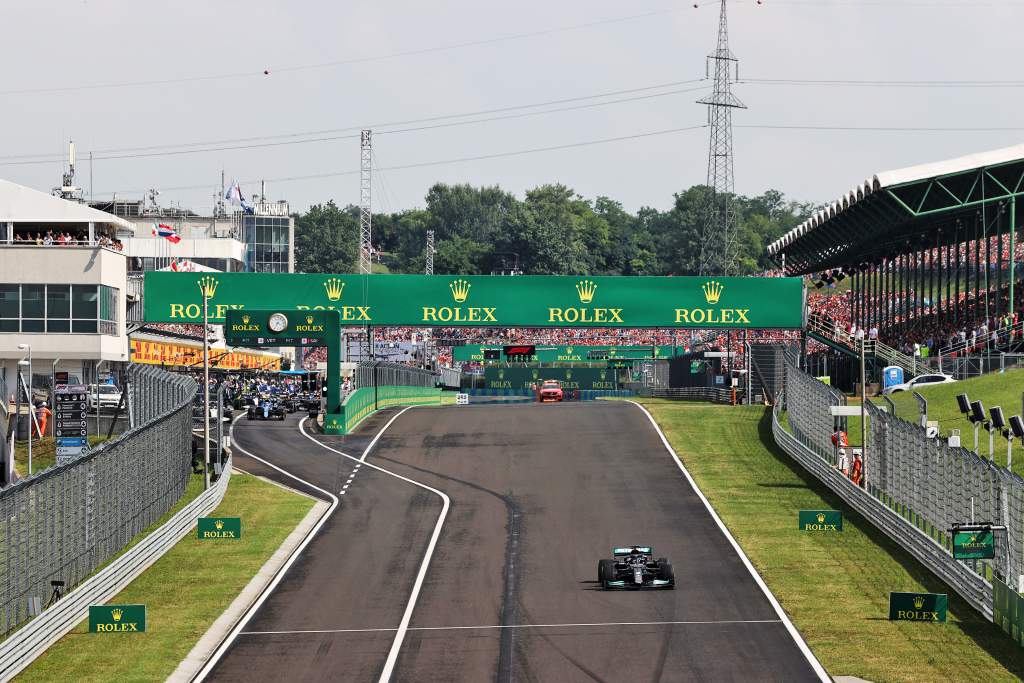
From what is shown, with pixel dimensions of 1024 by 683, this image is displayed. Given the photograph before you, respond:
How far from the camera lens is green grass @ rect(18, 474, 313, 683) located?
2684 centimetres

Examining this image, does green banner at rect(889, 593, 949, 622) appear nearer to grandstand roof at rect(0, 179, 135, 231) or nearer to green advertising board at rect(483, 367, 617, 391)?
grandstand roof at rect(0, 179, 135, 231)

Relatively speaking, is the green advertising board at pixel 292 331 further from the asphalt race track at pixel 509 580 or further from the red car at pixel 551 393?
the red car at pixel 551 393

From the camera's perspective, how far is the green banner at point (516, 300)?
3095 inches

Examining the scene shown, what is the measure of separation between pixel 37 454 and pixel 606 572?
30177 millimetres

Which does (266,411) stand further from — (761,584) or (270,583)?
(761,584)

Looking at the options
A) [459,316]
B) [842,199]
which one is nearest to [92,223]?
[459,316]

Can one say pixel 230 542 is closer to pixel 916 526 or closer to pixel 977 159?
pixel 916 526

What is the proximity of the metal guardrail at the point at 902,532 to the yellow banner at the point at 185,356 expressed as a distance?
38.5 metres

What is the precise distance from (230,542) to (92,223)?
4205 cm

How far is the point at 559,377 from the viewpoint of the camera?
425 ft

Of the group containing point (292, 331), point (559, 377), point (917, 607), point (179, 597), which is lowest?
point (179, 597)

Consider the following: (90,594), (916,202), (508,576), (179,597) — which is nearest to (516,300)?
(916,202)

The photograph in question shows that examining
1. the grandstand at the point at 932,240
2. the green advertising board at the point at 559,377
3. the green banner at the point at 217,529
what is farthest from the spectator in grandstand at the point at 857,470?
A: the green advertising board at the point at 559,377

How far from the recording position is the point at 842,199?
253ft
